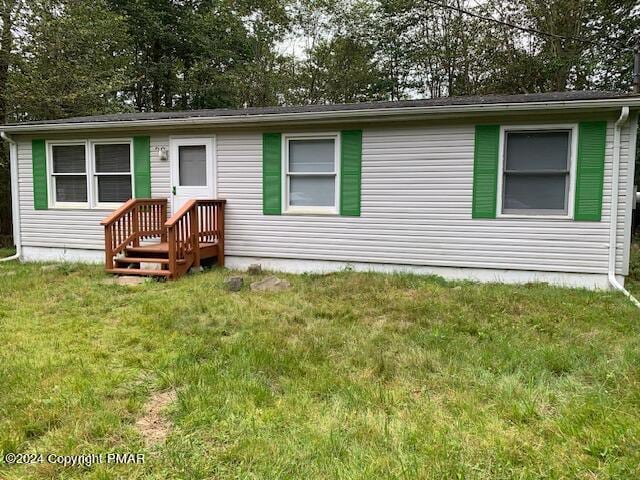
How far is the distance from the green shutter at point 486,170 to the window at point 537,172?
137 mm

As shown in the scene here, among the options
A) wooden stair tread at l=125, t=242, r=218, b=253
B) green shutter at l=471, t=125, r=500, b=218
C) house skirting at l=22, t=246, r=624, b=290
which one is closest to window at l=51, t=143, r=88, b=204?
house skirting at l=22, t=246, r=624, b=290

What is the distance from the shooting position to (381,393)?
2627 millimetres

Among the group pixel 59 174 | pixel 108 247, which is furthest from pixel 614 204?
pixel 59 174

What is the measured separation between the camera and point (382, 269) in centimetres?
648

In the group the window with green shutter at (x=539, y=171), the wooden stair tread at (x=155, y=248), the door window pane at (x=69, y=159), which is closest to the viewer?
the window with green shutter at (x=539, y=171)

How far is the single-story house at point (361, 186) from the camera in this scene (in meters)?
5.54

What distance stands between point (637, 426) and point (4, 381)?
3644 mm

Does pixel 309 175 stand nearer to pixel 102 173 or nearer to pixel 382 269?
pixel 382 269

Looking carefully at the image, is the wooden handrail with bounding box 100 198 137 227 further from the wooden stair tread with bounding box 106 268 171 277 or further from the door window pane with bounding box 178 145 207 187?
the door window pane with bounding box 178 145 207 187

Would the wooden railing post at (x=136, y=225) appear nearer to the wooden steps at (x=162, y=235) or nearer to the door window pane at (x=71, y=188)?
the wooden steps at (x=162, y=235)

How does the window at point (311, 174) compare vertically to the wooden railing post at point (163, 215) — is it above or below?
above

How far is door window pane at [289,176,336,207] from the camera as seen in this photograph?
6680 millimetres

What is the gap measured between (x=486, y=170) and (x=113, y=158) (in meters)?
6.00

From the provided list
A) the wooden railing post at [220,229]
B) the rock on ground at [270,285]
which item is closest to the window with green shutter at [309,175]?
the wooden railing post at [220,229]
